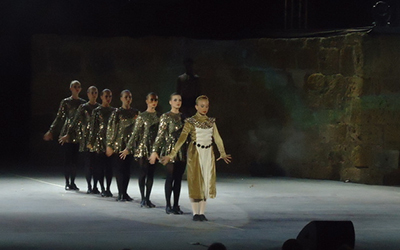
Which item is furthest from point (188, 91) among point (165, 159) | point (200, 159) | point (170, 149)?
point (200, 159)

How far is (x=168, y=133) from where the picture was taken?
397 inches

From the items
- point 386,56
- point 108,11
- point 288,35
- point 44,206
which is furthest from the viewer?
point 108,11

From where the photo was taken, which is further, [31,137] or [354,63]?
[31,137]

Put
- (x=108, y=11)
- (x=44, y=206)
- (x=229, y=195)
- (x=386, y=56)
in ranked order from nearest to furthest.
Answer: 1. (x=44, y=206)
2. (x=229, y=195)
3. (x=386, y=56)
4. (x=108, y=11)

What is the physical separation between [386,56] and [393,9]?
0.80 metres

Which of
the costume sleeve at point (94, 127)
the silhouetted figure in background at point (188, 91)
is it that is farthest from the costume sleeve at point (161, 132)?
the silhouetted figure in background at point (188, 91)

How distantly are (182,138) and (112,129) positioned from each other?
214cm

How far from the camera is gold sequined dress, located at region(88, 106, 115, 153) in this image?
12.0 metres

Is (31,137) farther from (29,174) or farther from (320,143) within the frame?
(320,143)

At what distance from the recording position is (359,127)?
14.1 m

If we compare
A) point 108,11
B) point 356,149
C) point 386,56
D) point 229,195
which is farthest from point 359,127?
point 108,11

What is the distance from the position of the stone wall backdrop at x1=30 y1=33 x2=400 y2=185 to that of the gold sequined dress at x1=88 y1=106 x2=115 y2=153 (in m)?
3.91

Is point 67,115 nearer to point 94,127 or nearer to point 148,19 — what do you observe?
point 94,127

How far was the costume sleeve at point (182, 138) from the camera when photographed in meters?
Answer: 9.52
